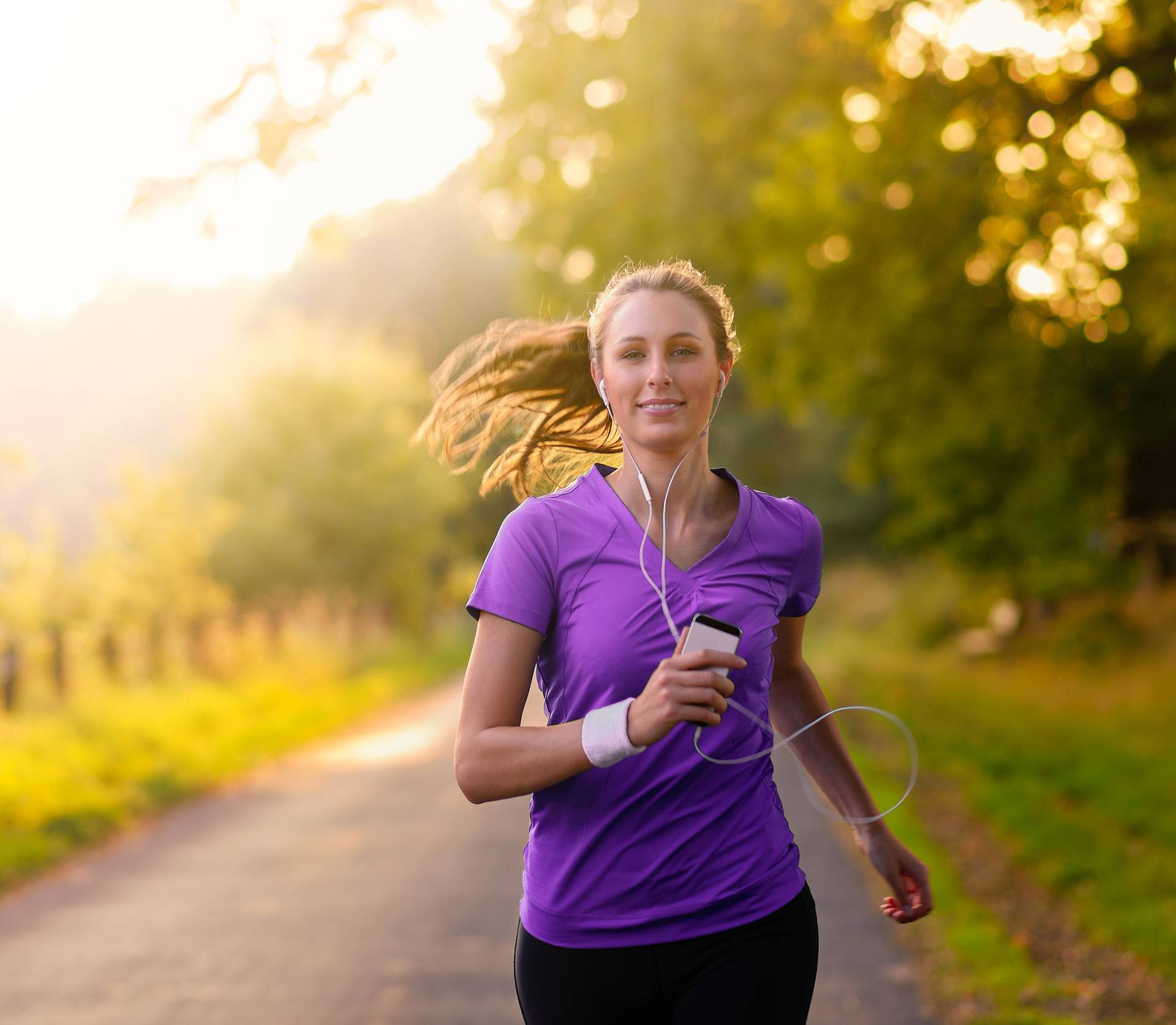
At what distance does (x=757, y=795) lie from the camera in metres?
2.70

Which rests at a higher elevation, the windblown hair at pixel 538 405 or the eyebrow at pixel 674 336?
the eyebrow at pixel 674 336

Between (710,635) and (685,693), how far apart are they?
127 mm

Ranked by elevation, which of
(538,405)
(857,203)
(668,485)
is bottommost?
(668,485)

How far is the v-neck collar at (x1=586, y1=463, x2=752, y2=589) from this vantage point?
260 centimetres

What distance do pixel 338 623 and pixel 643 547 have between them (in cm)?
2914

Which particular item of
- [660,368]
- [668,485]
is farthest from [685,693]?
[660,368]

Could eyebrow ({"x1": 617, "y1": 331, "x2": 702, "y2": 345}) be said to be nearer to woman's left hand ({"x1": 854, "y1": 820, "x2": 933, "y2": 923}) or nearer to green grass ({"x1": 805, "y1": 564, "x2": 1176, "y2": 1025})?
woman's left hand ({"x1": 854, "y1": 820, "x2": 933, "y2": 923})

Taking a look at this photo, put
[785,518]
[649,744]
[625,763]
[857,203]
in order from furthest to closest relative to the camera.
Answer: [857,203]
[785,518]
[625,763]
[649,744]

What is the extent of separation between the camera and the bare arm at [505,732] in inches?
95.0

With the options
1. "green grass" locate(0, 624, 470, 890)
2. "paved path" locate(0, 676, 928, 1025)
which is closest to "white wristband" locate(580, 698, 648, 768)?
"paved path" locate(0, 676, 928, 1025)

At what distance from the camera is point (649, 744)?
7.73 ft

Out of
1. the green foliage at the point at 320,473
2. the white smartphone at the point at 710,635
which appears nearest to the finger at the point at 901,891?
the white smartphone at the point at 710,635

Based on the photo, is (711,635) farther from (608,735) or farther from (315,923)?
(315,923)

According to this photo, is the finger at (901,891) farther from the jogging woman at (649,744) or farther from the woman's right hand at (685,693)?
the woman's right hand at (685,693)
